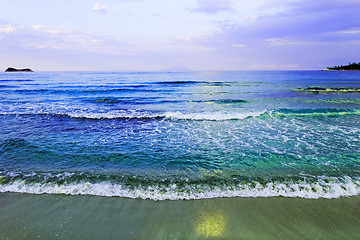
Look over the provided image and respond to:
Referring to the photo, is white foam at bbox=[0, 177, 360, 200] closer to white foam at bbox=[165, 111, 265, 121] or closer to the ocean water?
the ocean water

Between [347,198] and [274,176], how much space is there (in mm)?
1635

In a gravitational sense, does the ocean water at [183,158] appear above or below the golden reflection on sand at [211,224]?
above

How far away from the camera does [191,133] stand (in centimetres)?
1013

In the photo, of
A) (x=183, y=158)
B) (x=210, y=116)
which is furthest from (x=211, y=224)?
(x=210, y=116)

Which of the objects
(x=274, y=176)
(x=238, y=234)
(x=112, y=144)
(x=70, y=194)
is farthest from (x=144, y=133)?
(x=238, y=234)

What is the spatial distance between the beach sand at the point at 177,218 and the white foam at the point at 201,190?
177mm

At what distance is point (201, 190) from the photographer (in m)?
5.05

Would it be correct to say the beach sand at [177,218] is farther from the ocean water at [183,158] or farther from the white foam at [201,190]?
the ocean water at [183,158]

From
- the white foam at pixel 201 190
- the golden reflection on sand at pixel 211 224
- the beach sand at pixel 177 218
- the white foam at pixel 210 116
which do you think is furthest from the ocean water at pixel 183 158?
the white foam at pixel 210 116

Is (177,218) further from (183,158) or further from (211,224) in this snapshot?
(183,158)

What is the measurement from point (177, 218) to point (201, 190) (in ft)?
3.70

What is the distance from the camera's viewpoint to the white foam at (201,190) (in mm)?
4855

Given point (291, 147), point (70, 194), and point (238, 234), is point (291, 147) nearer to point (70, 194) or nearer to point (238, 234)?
point (238, 234)

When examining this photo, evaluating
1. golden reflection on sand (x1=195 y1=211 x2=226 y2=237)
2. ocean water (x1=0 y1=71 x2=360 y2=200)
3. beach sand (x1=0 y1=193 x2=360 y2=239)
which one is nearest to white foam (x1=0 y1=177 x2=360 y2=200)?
ocean water (x1=0 y1=71 x2=360 y2=200)
